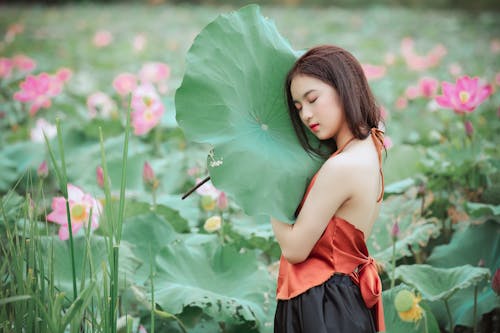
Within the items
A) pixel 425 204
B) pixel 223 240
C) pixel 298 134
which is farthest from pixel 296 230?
pixel 425 204

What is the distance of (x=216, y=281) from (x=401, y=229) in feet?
2.09

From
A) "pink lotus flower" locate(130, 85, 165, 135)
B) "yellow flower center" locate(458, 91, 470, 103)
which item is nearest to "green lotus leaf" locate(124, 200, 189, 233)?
"pink lotus flower" locate(130, 85, 165, 135)

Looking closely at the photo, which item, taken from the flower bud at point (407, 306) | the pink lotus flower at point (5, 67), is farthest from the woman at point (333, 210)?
the pink lotus flower at point (5, 67)

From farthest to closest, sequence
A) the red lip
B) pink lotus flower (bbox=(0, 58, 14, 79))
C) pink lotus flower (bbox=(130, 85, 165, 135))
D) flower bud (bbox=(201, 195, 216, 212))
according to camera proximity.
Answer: pink lotus flower (bbox=(0, 58, 14, 79)) < pink lotus flower (bbox=(130, 85, 165, 135)) < flower bud (bbox=(201, 195, 216, 212)) < the red lip

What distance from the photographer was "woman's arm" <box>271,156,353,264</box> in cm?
119

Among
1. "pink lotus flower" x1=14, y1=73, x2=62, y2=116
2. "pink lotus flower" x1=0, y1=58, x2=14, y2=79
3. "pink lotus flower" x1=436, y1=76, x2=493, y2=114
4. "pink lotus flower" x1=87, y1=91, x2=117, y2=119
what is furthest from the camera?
"pink lotus flower" x1=0, y1=58, x2=14, y2=79

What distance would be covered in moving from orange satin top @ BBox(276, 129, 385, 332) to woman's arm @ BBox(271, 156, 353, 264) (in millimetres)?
38

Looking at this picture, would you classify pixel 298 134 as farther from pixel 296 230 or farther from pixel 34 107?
pixel 34 107

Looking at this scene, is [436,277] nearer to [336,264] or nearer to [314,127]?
[336,264]

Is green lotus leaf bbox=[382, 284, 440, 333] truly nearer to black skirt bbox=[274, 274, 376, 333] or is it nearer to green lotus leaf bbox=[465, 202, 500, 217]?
black skirt bbox=[274, 274, 376, 333]

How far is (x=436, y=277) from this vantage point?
1.58 meters

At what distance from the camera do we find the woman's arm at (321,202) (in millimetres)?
1188

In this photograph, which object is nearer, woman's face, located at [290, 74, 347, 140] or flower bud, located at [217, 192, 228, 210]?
woman's face, located at [290, 74, 347, 140]

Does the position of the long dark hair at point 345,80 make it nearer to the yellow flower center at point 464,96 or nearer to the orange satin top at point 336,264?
the orange satin top at point 336,264
